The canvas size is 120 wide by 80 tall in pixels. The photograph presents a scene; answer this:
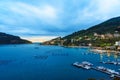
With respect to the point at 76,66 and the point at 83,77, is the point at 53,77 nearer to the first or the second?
the point at 83,77

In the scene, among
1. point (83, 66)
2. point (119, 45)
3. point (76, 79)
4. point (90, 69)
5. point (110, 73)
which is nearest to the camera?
point (76, 79)

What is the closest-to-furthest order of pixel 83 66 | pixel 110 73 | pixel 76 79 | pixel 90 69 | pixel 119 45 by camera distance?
1. pixel 76 79
2. pixel 110 73
3. pixel 90 69
4. pixel 83 66
5. pixel 119 45

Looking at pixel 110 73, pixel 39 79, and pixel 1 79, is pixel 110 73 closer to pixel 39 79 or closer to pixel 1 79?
pixel 39 79

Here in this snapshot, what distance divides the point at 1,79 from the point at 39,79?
997 centimetres

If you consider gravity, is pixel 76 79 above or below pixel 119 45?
below

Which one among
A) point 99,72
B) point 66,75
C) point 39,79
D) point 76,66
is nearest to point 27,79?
point 39,79

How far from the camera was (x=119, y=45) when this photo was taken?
509ft

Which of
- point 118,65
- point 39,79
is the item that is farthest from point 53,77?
point 118,65

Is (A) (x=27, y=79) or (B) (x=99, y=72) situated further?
(B) (x=99, y=72)

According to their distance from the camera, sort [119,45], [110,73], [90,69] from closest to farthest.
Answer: [110,73]
[90,69]
[119,45]

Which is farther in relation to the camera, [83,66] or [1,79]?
[83,66]

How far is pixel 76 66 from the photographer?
83438mm

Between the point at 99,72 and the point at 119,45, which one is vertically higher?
the point at 119,45

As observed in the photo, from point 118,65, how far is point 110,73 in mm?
18581
